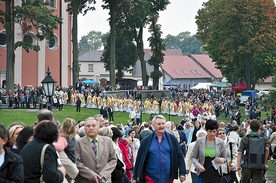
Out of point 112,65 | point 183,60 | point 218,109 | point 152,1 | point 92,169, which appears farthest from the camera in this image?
point 183,60

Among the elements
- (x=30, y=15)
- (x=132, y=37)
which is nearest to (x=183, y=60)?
(x=132, y=37)

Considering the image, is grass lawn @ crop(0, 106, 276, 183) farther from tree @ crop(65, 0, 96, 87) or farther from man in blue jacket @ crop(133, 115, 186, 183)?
man in blue jacket @ crop(133, 115, 186, 183)

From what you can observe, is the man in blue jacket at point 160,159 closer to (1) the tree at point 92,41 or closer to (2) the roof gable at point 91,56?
(2) the roof gable at point 91,56

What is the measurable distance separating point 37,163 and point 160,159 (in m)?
2.65

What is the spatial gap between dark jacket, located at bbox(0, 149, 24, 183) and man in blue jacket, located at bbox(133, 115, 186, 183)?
3187mm

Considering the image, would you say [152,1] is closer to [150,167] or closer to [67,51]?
[67,51]

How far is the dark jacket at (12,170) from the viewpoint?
6637mm

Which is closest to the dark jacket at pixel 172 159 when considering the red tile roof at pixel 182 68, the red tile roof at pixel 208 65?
the red tile roof at pixel 182 68

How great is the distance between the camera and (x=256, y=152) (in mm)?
11055

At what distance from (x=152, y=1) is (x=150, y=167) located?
54804 mm

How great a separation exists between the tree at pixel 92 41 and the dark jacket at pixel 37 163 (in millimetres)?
170748

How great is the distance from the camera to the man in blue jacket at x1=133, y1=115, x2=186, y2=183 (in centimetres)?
949

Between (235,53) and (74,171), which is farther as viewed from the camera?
(235,53)

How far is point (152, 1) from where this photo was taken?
63438mm
